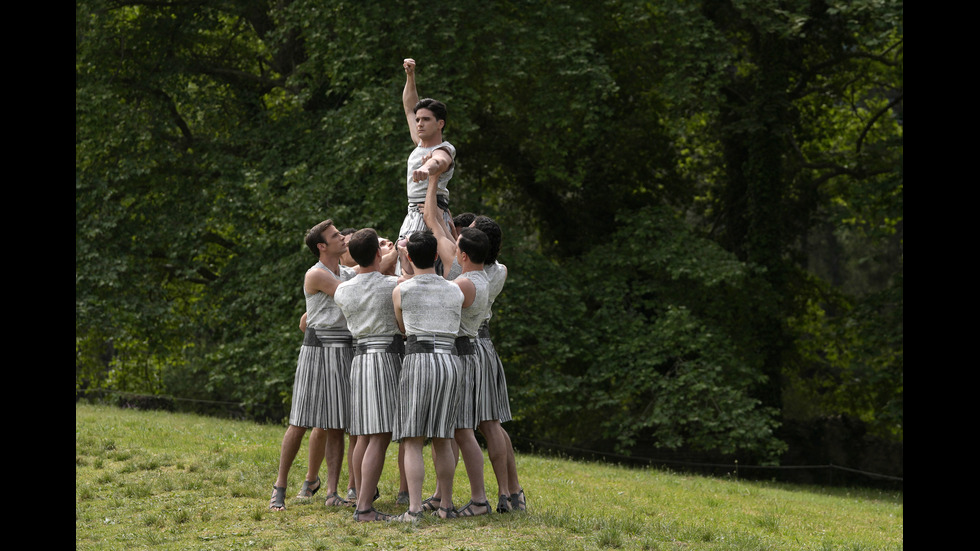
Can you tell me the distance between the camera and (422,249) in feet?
22.5

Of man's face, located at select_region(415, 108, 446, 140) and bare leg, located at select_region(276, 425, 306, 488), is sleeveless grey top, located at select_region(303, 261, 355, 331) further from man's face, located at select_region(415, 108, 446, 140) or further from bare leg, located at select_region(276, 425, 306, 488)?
man's face, located at select_region(415, 108, 446, 140)

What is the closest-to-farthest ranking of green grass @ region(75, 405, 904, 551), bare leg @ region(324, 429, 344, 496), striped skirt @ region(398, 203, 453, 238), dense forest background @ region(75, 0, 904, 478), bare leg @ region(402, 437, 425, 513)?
green grass @ region(75, 405, 904, 551)
bare leg @ region(402, 437, 425, 513)
striped skirt @ region(398, 203, 453, 238)
bare leg @ region(324, 429, 344, 496)
dense forest background @ region(75, 0, 904, 478)

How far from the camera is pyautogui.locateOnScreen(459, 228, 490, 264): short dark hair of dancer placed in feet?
23.2

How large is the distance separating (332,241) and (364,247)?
2.50 ft

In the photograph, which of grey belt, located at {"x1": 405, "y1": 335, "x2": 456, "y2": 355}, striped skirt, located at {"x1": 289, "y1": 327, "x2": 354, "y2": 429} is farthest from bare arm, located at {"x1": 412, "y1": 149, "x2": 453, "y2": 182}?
striped skirt, located at {"x1": 289, "y1": 327, "x2": 354, "y2": 429}

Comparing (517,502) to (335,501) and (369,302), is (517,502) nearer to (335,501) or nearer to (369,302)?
(335,501)

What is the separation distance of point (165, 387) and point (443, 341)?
1744cm

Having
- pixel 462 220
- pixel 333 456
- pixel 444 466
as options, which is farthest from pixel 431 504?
pixel 462 220

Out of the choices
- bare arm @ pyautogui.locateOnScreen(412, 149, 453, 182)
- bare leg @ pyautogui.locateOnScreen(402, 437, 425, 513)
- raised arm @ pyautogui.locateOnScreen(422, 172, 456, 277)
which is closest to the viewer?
bare leg @ pyautogui.locateOnScreen(402, 437, 425, 513)

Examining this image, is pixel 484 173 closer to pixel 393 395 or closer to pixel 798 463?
pixel 798 463

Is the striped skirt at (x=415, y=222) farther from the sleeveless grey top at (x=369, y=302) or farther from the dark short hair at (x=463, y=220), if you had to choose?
the sleeveless grey top at (x=369, y=302)

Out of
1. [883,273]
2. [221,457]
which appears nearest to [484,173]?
[221,457]

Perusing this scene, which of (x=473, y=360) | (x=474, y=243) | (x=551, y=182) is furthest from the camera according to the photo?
(x=551, y=182)

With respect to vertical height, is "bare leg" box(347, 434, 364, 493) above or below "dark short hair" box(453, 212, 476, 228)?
below
